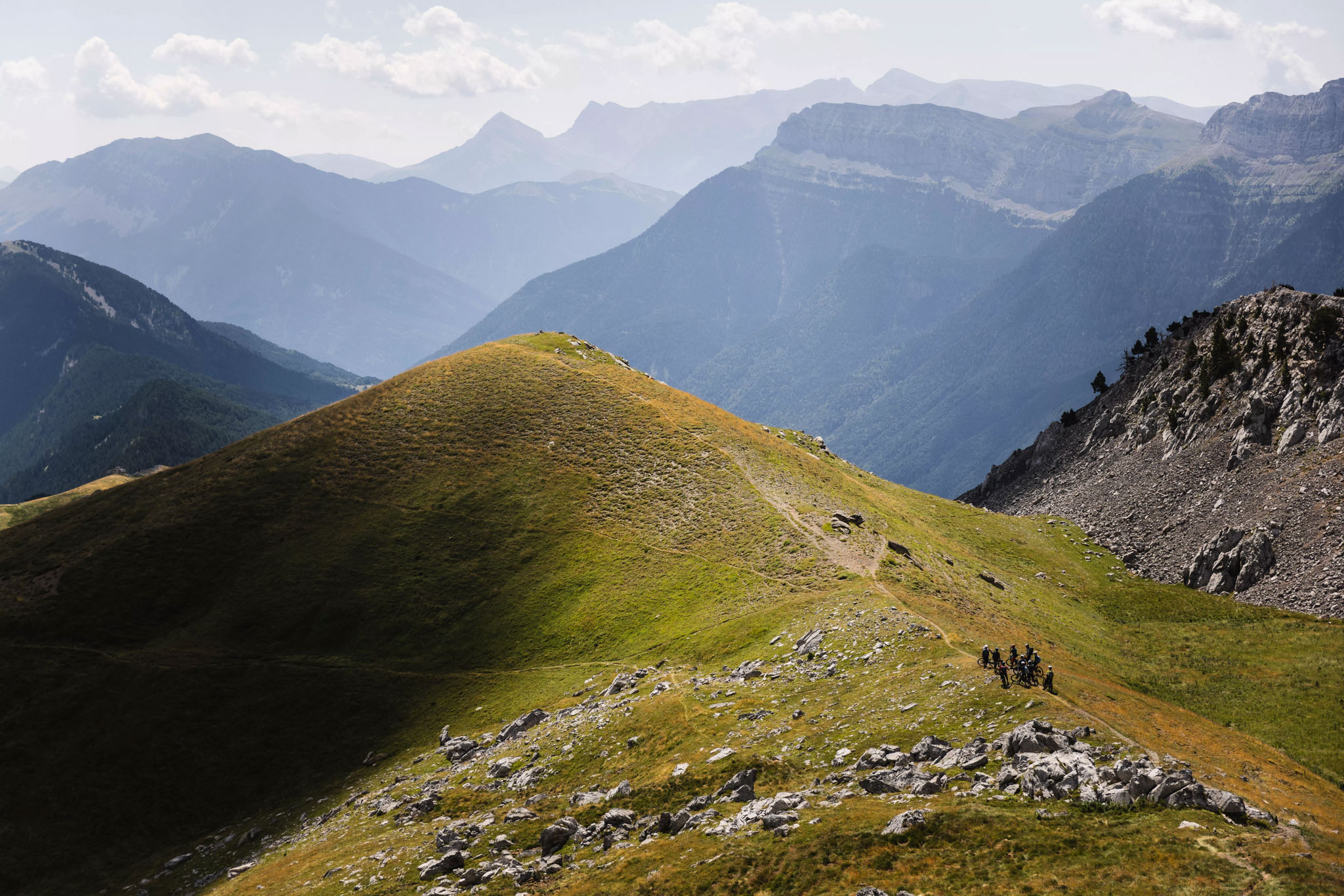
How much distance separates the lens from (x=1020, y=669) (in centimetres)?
4962

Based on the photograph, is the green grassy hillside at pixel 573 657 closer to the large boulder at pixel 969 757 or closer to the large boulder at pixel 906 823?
the large boulder at pixel 906 823

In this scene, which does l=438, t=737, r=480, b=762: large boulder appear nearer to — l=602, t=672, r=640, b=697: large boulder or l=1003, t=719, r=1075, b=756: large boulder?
l=602, t=672, r=640, b=697: large boulder

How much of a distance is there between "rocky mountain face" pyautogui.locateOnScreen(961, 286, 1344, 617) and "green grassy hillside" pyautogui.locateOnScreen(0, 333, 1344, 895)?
22.0 feet

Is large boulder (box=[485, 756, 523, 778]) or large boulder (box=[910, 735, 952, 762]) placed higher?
large boulder (box=[910, 735, 952, 762])

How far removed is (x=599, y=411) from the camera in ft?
392

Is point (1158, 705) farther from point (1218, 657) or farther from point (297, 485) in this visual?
point (297, 485)

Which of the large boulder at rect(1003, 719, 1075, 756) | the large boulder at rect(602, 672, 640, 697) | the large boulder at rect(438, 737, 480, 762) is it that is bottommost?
the large boulder at rect(438, 737, 480, 762)

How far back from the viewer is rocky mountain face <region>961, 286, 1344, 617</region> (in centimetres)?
9681

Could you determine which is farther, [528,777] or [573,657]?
[573,657]

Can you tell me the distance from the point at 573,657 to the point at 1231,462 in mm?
99467

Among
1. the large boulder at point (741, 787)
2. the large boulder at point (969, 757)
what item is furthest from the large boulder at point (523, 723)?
the large boulder at point (969, 757)

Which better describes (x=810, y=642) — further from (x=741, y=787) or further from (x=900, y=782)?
(x=900, y=782)

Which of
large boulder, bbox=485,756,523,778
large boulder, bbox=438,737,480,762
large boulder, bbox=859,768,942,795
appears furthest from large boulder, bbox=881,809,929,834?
large boulder, bbox=438,737,480,762

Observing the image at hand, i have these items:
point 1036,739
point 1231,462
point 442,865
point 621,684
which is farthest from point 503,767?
point 1231,462
